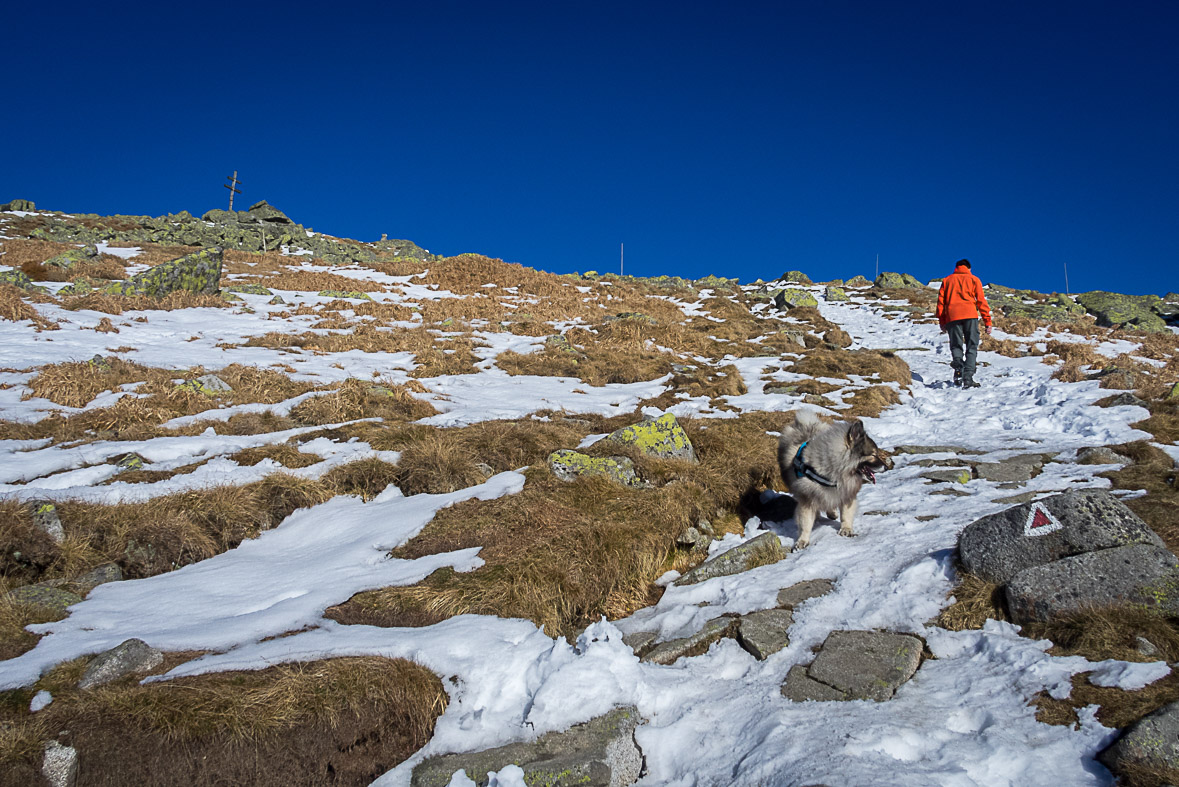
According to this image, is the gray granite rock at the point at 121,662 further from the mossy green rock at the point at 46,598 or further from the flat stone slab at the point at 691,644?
Answer: the flat stone slab at the point at 691,644

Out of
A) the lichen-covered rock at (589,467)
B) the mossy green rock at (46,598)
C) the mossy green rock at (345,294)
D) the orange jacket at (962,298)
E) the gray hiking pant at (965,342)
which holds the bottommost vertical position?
the mossy green rock at (46,598)

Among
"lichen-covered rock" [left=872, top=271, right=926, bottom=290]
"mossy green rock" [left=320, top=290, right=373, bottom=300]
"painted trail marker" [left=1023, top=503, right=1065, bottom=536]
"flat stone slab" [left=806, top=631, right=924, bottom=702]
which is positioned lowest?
"flat stone slab" [left=806, top=631, right=924, bottom=702]

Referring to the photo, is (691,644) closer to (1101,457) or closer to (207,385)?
(1101,457)

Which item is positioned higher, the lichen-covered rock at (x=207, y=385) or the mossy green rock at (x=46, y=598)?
the lichen-covered rock at (x=207, y=385)

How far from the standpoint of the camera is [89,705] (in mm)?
3416

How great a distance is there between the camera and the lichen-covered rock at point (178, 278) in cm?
1949

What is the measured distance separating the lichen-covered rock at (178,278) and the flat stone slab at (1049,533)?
2376 centimetres

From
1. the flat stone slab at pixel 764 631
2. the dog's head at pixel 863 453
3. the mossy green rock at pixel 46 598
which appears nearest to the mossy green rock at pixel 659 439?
the dog's head at pixel 863 453

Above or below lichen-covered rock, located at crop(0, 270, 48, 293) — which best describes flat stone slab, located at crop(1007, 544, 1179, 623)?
below

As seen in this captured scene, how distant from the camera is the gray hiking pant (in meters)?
13.3

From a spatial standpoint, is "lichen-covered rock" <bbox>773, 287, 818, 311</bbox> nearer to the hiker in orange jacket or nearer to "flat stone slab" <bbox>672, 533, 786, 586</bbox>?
the hiker in orange jacket

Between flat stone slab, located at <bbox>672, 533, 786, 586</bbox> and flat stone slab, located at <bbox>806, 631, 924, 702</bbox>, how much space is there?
156 centimetres

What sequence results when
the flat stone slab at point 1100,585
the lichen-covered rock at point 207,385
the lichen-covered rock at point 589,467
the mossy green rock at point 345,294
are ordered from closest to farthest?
the flat stone slab at point 1100,585, the lichen-covered rock at point 589,467, the lichen-covered rock at point 207,385, the mossy green rock at point 345,294

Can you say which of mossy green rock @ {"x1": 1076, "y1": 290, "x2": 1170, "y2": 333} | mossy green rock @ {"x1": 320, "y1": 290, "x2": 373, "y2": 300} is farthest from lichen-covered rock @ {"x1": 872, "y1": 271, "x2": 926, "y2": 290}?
mossy green rock @ {"x1": 320, "y1": 290, "x2": 373, "y2": 300}
